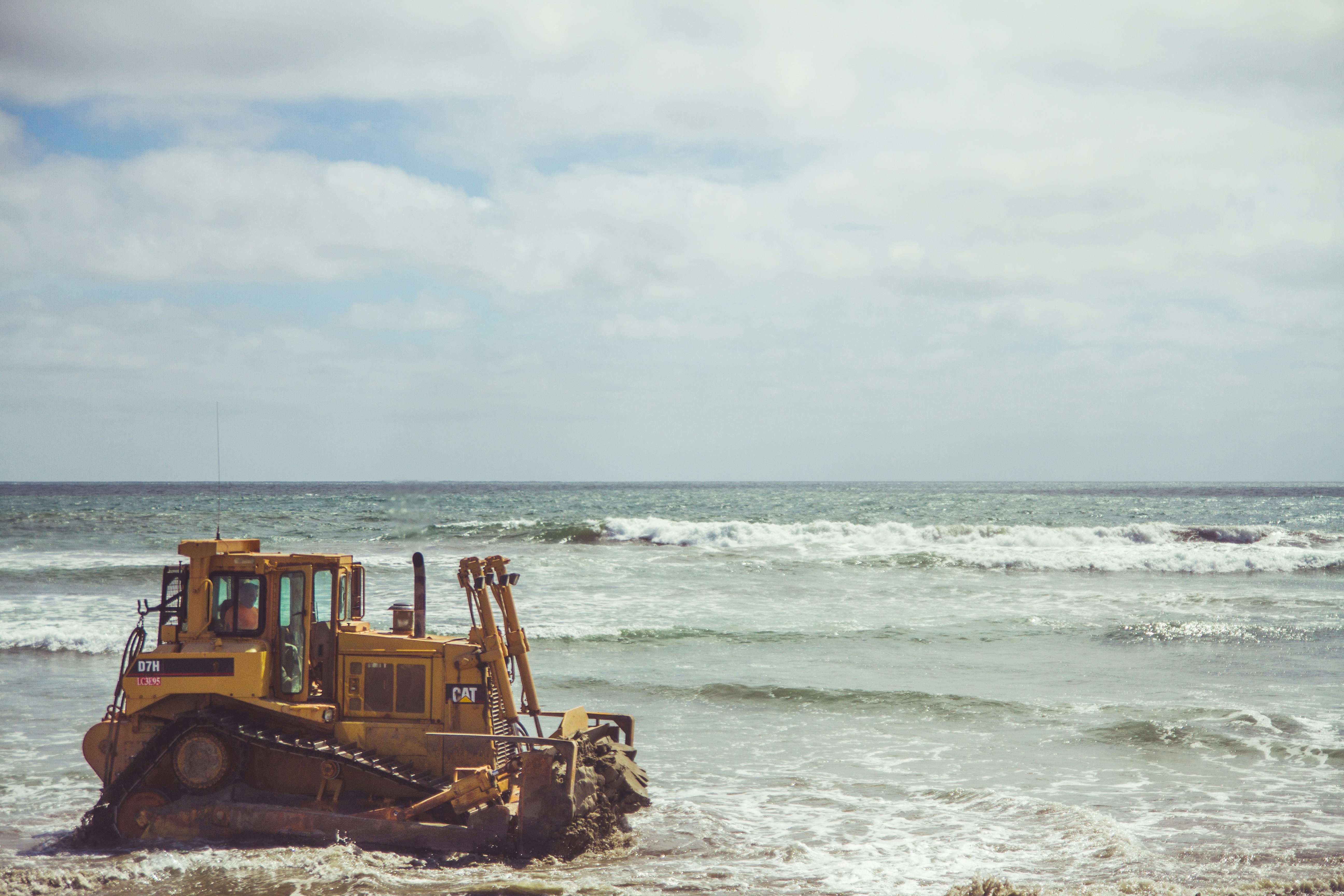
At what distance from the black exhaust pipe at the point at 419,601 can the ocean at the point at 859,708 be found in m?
1.00

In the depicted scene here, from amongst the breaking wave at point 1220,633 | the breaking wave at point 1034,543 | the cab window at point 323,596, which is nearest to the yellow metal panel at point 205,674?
the cab window at point 323,596

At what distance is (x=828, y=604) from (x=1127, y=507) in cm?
6178

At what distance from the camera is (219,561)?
8508mm

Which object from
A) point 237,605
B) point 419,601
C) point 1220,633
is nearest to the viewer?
point 237,605

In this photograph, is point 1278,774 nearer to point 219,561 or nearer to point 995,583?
point 219,561

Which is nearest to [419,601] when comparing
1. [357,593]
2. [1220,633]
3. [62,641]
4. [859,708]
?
[357,593]

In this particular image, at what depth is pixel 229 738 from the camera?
8328 mm

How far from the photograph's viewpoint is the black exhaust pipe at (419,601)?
8711mm

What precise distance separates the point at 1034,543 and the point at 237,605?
1437 inches

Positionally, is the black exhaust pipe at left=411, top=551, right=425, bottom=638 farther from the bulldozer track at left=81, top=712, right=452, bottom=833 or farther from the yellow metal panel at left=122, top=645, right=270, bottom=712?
the yellow metal panel at left=122, top=645, right=270, bottom=712

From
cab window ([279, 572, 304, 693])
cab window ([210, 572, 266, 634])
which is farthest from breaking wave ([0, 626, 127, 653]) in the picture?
cab window ([279, 572, 304, 693])

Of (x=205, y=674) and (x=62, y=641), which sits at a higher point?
(x=205, y=674)

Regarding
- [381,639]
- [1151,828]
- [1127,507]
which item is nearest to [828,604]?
[1151,828]

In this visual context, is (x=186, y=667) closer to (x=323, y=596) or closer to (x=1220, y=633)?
(x=323, y=596)
